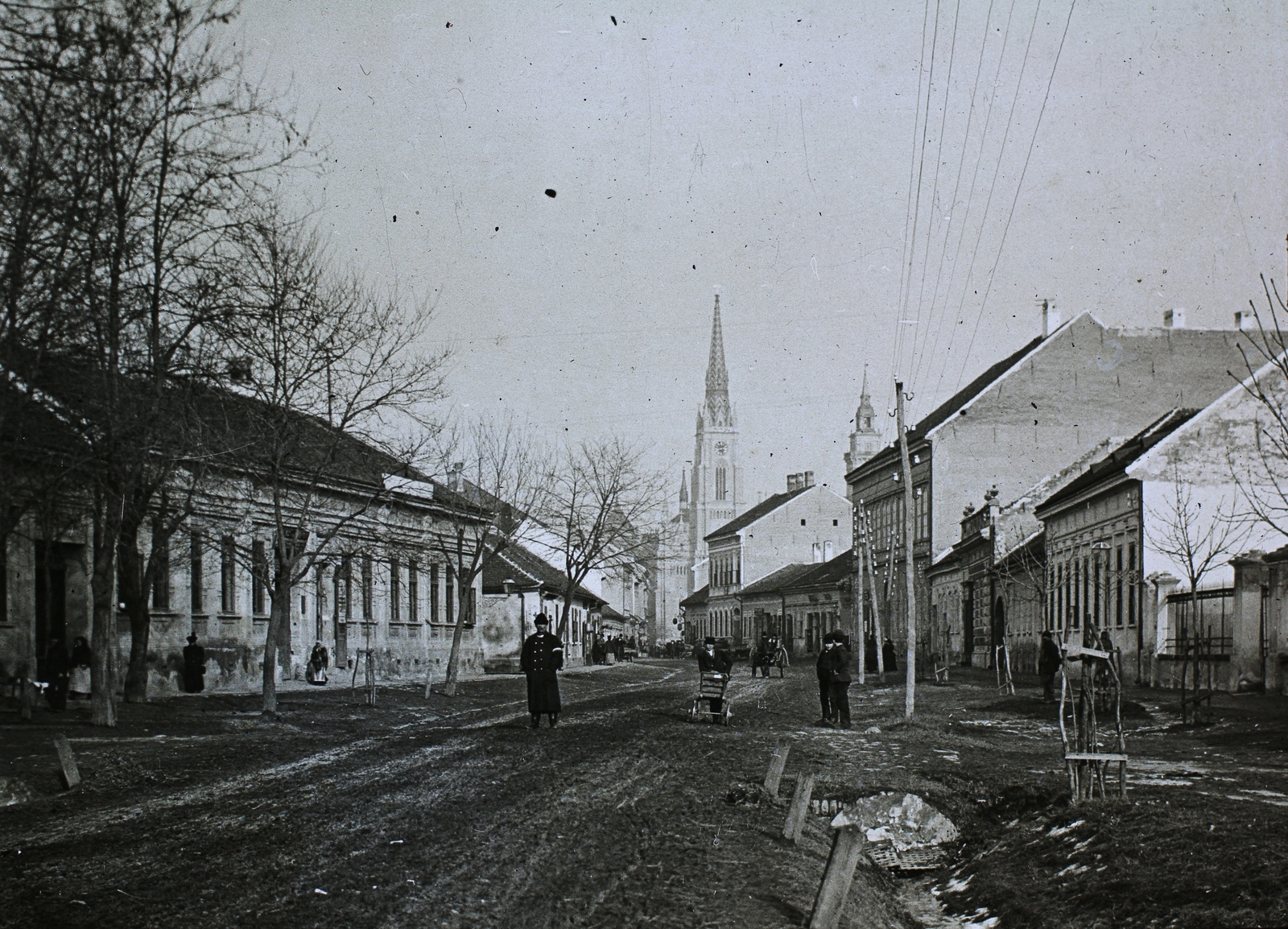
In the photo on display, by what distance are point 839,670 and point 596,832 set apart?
40.8 ft

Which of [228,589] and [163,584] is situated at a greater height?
[163,584]

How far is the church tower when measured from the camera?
17950 centimetres

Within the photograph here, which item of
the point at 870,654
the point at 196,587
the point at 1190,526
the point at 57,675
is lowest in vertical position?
the point at 870,654

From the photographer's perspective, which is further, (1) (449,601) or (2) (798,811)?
(1) (449,601)

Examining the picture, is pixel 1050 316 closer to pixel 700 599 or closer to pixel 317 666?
pixel 317 666

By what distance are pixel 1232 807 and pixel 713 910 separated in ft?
17.8

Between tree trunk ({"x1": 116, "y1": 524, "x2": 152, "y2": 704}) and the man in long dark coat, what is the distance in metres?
8.80

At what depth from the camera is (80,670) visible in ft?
100

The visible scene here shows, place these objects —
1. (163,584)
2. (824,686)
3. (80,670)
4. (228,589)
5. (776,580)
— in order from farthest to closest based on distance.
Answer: (776,580), (228,589), (163,584), (80,670), (824,686)

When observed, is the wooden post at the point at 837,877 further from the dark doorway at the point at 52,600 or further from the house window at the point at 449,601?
the house window at the point at 449,601

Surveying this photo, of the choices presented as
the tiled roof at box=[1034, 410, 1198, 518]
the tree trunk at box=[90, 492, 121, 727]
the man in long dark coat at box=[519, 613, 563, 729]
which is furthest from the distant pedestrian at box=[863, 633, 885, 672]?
the tree trunk at box=[90, 492, 121, 727]

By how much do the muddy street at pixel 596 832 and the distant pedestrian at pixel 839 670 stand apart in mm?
1846

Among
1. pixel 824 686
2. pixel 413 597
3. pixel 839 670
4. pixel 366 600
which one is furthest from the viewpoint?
pixel 413 597

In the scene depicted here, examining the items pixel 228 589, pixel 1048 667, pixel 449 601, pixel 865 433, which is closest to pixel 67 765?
pixel 1048 667
